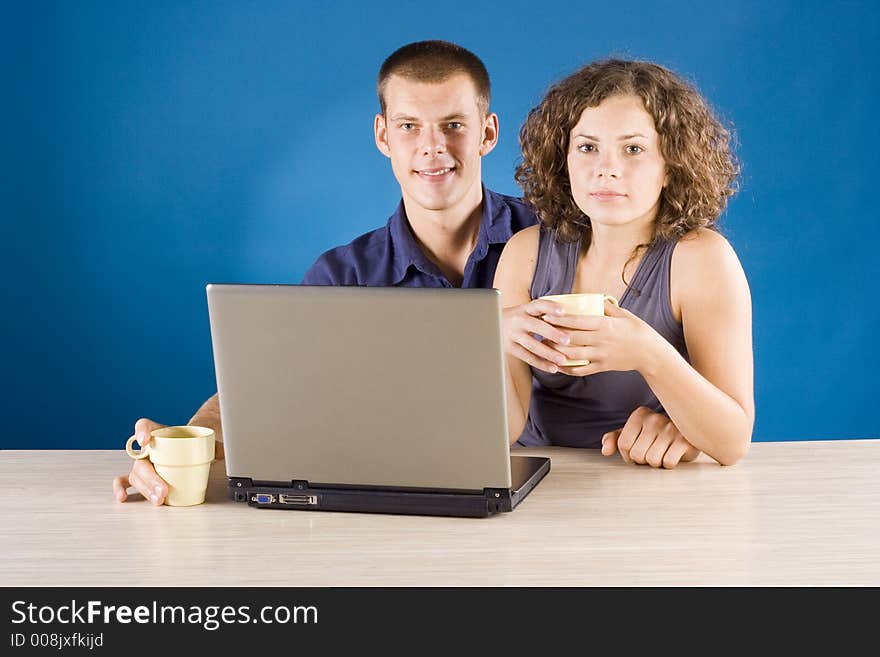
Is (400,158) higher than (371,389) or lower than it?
higher

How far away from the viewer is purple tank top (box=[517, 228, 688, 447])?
215 centimetres

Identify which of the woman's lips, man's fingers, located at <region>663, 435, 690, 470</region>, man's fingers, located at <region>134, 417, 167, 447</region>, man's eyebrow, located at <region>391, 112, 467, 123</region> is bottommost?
man's fingers, located at <region>663, 435, 690, 470</region>

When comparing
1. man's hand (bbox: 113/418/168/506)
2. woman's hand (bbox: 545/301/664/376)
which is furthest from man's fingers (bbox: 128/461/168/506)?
woman's hand (bbox: 545/301/664/376)

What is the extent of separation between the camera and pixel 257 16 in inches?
173

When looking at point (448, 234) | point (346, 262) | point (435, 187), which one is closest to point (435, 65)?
point (435, 187)

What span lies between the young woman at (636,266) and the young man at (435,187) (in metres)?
0.26

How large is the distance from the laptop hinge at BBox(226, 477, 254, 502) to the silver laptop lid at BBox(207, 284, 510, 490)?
3 centimetres

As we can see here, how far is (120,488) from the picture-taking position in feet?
5.52

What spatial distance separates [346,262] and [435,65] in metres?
0.54

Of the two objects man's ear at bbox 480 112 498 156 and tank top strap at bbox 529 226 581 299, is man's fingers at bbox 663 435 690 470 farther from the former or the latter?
man's ear at bbox 480 112 498 156
